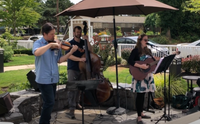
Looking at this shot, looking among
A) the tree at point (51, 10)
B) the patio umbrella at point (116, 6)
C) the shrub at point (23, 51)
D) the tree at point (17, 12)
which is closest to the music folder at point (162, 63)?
the patio umbrella at point (116, 6)

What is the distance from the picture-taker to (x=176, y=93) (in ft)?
21.5

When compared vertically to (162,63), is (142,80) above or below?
below

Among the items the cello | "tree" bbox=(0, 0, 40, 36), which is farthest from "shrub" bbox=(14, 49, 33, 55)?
the cello

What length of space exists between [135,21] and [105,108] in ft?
142

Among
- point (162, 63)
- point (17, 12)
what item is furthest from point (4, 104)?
point (17, 12)

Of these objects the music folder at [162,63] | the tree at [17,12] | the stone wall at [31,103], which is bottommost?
the stone wall at [31,103]

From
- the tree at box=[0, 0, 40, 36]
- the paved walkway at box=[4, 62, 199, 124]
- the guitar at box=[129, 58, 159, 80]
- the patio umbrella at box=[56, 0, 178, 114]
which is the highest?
the tree at box=[0, 0, 40, 36]

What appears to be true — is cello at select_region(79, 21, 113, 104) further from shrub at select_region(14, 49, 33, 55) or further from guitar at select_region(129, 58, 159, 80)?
shrub at select_region(14, 49, 33, 55)

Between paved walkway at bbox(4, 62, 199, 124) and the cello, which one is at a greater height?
the cello

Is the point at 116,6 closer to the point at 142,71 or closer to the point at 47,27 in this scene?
the point at 47,27

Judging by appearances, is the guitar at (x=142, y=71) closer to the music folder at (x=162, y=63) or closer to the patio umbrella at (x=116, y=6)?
the music folder at (x=162, y=63)

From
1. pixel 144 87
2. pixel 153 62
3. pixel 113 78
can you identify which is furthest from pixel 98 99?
pixel 113 78

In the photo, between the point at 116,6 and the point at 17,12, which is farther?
the point at 17,12

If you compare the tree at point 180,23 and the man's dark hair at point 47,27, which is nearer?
the man's dark hair at point 47,27
